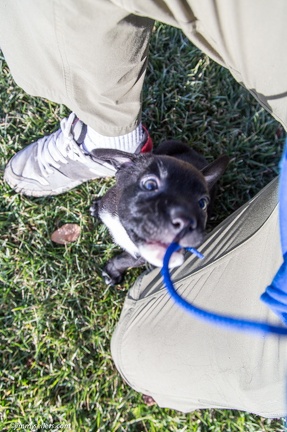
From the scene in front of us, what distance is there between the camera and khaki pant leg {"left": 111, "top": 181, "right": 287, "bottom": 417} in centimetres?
200

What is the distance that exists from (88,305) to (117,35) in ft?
6.80

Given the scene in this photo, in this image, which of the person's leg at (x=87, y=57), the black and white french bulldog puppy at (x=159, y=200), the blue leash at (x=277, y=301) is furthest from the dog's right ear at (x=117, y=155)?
the blue leash at (x=277, y=301)

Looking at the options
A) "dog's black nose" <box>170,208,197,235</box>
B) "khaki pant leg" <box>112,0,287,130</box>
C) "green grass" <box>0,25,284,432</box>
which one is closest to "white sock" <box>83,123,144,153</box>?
"green grass" <box>0,25,284,432</box>

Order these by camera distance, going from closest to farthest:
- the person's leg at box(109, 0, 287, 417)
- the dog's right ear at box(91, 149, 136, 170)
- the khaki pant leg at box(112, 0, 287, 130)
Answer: the khaki pant leg at box(112, 0, 287, 130) < the person's leg at box(109, 0, 287, 417) < the dog's right ear at box(91, 149, 136, 170)

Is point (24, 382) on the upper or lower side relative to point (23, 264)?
lower

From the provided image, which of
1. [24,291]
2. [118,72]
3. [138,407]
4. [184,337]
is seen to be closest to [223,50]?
[118,72]

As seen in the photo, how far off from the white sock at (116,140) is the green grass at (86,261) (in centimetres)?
66

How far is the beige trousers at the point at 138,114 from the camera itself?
1579 millimetres

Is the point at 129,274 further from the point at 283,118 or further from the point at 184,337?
the point at 283,118

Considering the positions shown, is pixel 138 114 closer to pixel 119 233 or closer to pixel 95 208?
pixel 119 233

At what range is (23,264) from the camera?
315 cm

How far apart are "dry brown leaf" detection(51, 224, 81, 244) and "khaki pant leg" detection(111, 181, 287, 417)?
30.4 inches

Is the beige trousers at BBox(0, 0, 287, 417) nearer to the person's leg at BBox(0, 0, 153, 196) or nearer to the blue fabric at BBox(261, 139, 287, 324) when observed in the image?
the person's leg at BBox(0, 0, 153, 196)

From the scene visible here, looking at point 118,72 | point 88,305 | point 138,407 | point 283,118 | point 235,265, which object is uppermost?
point 118,72
